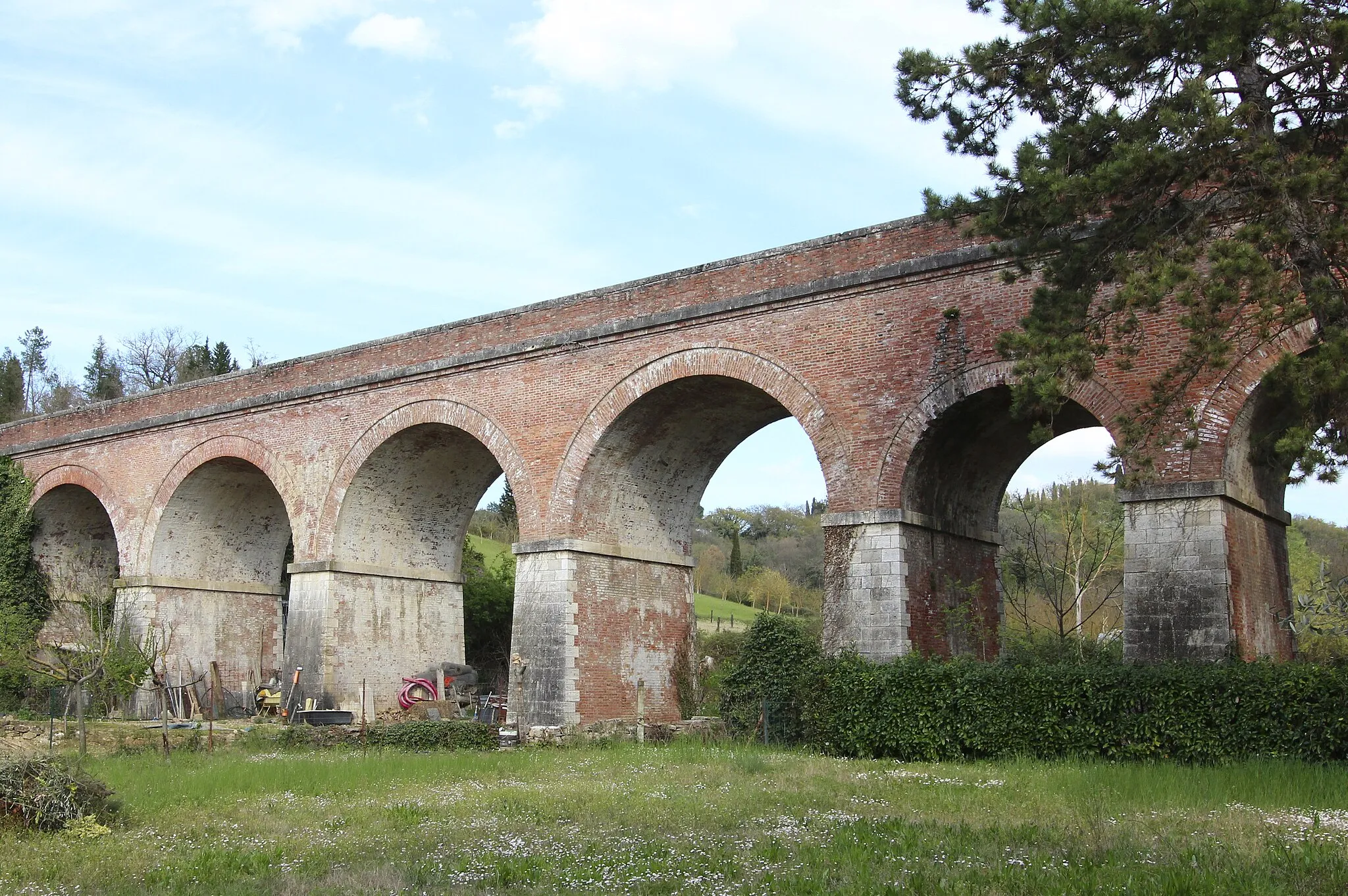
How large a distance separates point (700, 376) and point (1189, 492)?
629 centimetres

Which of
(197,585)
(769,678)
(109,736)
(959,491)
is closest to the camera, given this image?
(769,678)

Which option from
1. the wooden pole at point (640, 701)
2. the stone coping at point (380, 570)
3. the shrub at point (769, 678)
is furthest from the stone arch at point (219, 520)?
the shrub at point (769, 678)

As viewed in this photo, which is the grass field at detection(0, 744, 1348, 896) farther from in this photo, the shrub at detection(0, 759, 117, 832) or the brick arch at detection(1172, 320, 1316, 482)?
the brick arch at detection(1172, 320, 1316, 482)

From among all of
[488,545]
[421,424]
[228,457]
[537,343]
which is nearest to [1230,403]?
[537,343]

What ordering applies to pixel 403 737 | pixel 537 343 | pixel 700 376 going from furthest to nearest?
pixel 537 343 < pixel 403 737 < pixel 700 376

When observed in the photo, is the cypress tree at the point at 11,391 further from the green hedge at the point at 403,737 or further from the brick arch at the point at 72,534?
the green hedge at the point at 403,737

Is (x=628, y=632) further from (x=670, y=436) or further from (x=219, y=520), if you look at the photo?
(x=219, y=520)

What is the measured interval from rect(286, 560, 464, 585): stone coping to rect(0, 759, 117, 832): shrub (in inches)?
405

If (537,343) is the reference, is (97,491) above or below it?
below

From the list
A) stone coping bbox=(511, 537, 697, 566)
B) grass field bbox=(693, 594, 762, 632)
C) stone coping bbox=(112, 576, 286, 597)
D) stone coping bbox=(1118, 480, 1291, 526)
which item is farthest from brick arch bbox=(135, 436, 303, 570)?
grass field bbox=(693, 594, 762, 632)

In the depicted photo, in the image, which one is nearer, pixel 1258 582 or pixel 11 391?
pixel 1258 582

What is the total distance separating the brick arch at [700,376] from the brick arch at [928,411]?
616 millimetres

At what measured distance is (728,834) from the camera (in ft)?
27.0

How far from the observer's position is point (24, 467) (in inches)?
1019
